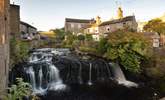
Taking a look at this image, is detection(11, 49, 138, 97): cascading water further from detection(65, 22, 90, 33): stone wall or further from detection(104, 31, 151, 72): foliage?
detection(65, 22, 90, 33): stone wall

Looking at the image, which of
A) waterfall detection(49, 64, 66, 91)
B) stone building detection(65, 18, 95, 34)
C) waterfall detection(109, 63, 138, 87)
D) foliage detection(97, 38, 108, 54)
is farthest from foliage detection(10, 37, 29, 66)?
stone building detection(65, 18, 95, 34)

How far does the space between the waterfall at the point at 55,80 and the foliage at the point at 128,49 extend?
22.1 feet

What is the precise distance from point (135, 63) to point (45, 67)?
9733 millimetres

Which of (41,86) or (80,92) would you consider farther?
(41,86)

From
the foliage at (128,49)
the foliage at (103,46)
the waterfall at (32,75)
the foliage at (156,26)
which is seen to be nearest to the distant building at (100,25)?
the foliage at (156,26)

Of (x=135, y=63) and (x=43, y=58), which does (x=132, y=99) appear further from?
(x=43, y=58)

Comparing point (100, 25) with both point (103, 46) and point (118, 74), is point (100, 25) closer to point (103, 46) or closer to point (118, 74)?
point (103, 46)

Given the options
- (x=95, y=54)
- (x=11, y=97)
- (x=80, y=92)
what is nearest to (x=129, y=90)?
(x=80, y=92)

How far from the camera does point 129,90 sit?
19812 millimetres

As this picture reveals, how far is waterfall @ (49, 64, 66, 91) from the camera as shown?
795 inches

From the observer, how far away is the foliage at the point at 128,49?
80.1 feet

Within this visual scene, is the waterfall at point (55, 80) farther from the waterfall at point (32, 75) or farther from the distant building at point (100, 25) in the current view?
the distant building at point (100, 25)

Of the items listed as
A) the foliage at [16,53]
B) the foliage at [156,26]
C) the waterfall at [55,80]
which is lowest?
the waterfall at [55,80]

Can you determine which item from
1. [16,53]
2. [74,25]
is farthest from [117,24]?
[16,53]
